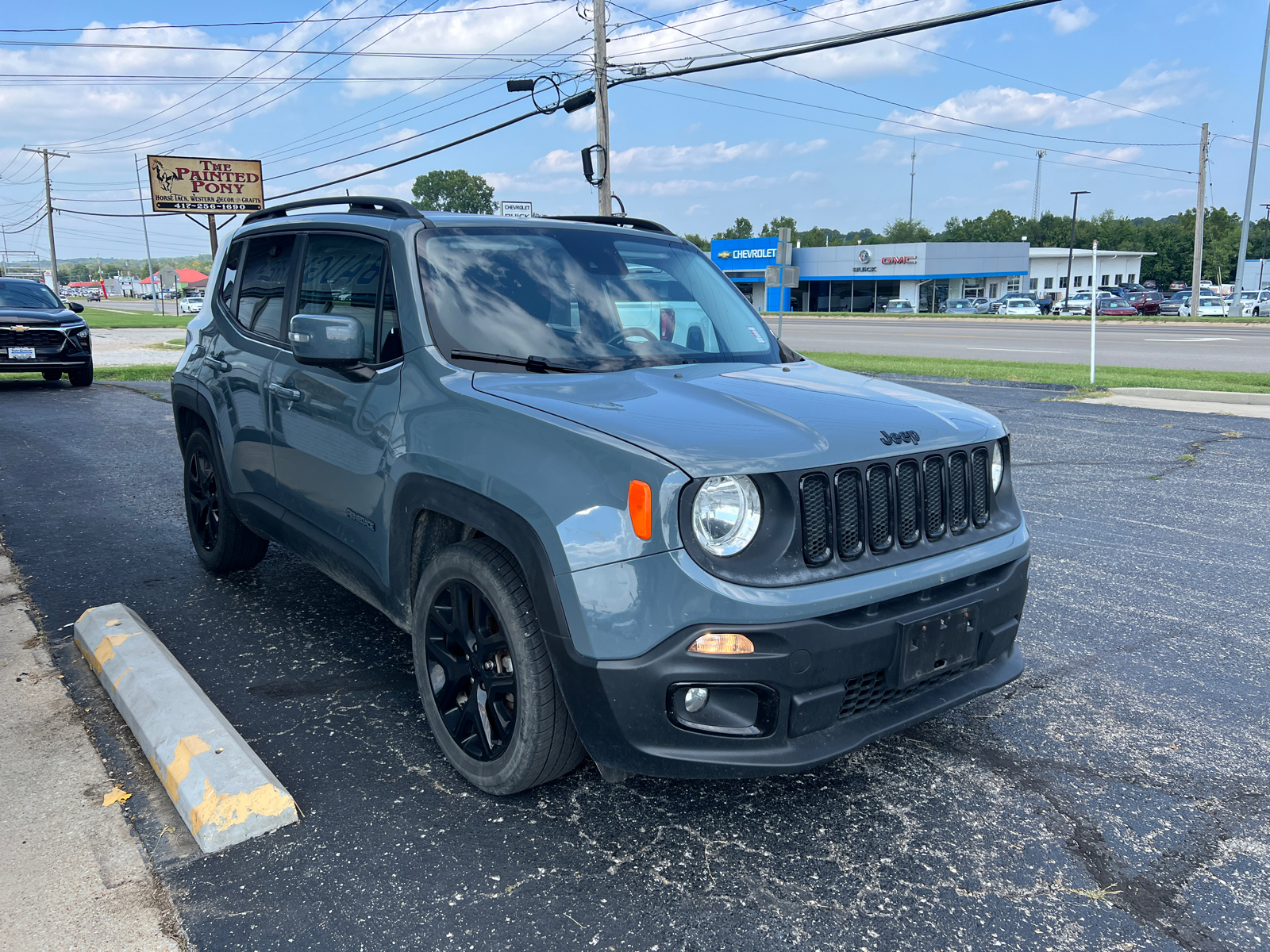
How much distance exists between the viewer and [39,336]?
14805 mm

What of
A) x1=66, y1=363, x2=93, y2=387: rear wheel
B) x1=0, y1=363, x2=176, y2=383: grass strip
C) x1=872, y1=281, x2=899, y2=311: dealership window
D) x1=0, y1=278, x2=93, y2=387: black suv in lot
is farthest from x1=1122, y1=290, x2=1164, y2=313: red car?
x1=0, y1=278, x2=93, y2=387: black suv in lot

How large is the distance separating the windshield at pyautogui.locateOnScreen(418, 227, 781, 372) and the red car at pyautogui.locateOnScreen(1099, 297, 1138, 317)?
4977 centimetres

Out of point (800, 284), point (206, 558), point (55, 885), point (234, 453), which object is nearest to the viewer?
point (55, 885)

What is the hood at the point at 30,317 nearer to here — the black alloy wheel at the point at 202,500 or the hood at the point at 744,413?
the black alloy wheel at the point at 202,500

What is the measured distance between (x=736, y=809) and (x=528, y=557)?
1087 millimetres

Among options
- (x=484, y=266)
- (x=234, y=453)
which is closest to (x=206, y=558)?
(x=234, y=453)

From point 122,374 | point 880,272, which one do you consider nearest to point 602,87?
point 122,374

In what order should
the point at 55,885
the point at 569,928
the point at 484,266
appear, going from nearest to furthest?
the point at 569,928 → the point at 55,885 → the point at 484,266

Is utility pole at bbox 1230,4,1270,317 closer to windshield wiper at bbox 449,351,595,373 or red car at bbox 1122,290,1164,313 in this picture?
red car at bbox 1122,290,1164,313

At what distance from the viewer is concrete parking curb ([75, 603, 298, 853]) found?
2.77m

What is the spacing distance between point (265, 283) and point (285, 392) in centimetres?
75

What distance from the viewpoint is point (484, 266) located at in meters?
3.50

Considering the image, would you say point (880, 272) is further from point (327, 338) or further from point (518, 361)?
point (327, 338)

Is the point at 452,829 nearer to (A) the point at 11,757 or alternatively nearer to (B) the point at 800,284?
(A) the point at 11,757
